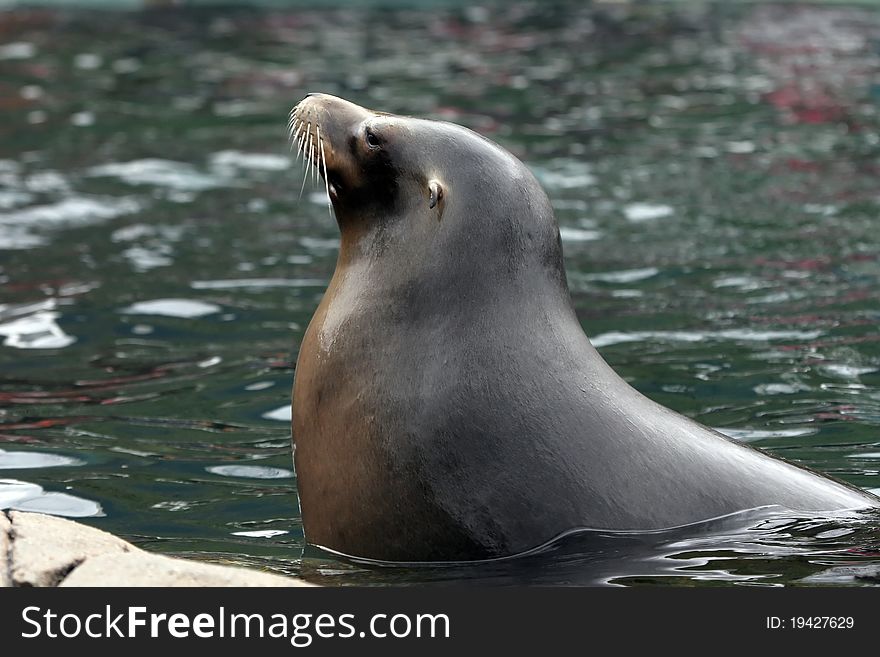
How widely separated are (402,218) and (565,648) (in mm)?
1528

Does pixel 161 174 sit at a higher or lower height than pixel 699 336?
higher

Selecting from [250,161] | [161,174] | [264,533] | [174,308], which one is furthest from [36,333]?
[250,161]

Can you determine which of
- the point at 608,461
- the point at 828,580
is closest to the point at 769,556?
the point at 828,580

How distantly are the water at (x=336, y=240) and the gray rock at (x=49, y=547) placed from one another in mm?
510

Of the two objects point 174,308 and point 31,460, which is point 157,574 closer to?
point 31,460

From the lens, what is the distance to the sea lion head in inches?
160

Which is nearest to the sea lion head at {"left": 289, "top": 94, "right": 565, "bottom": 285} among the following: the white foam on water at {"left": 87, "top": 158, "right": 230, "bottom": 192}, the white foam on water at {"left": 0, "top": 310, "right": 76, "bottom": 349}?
the white foam on water at {"left": 0, "top": 310, "right": 76, "bottom": 349}

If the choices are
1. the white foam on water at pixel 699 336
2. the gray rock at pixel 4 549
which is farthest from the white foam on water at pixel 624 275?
the gray rock at pixel 4 549

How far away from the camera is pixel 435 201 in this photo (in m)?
4.09

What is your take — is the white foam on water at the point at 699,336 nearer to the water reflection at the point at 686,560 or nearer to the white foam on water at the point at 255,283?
the white foam on water at the point at 255,283

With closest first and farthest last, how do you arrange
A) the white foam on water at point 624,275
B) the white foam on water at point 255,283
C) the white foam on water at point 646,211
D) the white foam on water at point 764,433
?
the white foam on water at point 764,433, the white foam on water at point 255,283, the white foam on water at point 624,275, the white foam on water at point 646,211

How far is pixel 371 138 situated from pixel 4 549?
5.43 feet

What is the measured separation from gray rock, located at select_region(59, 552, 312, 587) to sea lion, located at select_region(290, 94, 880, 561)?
0.67 metres

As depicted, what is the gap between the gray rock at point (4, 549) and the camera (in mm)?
3199
